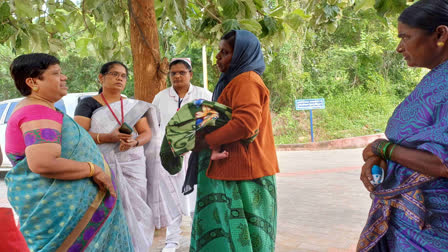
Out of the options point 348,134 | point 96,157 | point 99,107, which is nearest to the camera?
point 96,157

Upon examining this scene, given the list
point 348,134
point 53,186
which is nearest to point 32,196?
point 53,186

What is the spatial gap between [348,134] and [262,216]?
1403 centimetres

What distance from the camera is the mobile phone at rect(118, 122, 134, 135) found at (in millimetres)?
2975

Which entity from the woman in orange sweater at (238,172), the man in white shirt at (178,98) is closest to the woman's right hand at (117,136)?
the woman in orange sweater at (238,172)

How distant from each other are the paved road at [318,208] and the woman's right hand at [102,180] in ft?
5.98

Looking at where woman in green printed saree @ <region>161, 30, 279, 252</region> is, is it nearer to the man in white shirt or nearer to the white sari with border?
the white sari with border

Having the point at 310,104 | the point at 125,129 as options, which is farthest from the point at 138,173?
the point at 310,104

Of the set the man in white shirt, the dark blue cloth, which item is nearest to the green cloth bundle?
the dark blue cloth

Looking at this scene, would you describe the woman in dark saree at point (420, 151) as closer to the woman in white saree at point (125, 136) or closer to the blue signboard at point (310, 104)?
the woman in white saree at point (125, 136)

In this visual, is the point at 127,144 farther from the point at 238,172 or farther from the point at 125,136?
the point at 238,172

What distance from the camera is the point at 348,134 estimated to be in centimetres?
1565

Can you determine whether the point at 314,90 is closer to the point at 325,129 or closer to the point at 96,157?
the point at 325,129

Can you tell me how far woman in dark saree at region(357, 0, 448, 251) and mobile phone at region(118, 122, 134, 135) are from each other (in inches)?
73.2

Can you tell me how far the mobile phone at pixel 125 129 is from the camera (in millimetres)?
2975
